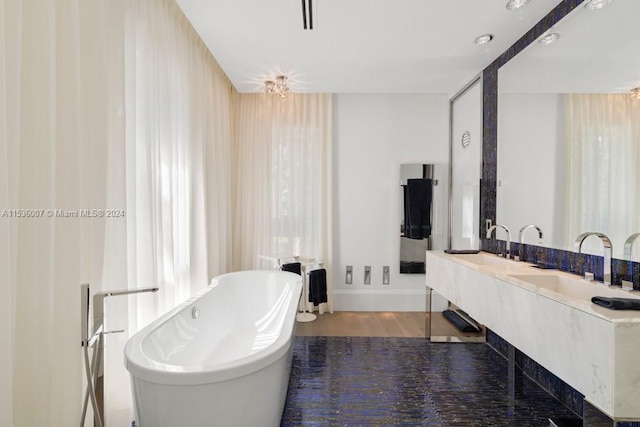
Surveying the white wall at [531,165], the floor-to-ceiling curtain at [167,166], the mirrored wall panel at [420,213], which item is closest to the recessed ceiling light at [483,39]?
the white wall at [531,165]

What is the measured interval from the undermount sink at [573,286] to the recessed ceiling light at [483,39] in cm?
180

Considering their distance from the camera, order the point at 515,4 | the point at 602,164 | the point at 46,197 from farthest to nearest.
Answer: the point at 515,4
the point at 602,164
the point at 46,197

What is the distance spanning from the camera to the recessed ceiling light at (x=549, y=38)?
1.97 m

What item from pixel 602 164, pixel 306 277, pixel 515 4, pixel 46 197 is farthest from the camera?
pixel 306 277

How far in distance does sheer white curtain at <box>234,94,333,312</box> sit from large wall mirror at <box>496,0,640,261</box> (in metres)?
1.85

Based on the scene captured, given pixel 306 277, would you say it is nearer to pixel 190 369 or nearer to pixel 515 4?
pixel 190 369

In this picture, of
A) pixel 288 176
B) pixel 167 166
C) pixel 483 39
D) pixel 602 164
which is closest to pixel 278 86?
pixel 288 176

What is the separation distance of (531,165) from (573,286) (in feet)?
3.03

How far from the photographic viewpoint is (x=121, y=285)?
58.1 inches

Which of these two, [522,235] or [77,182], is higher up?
[77,182]

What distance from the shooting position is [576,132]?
183 cm

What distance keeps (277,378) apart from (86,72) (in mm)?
1590

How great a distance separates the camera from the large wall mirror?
1531mm

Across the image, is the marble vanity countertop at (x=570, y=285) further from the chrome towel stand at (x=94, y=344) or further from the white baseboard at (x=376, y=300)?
the chrome towel stand at (x=94, y=344)
